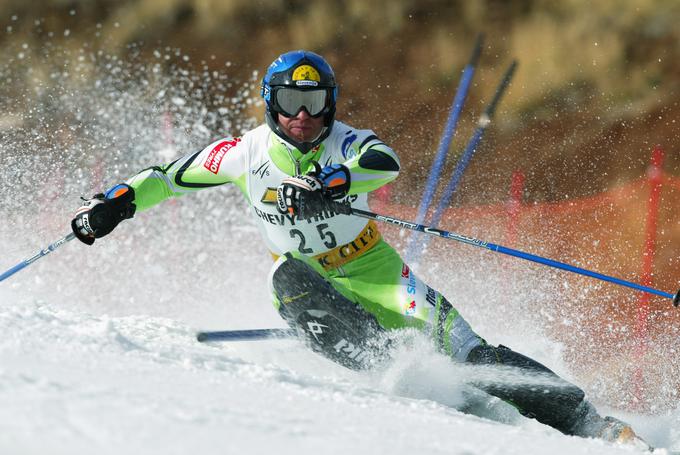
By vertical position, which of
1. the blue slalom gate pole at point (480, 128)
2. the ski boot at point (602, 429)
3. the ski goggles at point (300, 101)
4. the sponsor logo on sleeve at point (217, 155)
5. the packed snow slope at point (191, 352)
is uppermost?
the blue slalom gate pole at point (480, 128)

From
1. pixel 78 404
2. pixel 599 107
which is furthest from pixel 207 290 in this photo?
pixel 599 107

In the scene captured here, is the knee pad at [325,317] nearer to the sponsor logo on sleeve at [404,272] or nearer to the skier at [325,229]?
the skier at [325,229]

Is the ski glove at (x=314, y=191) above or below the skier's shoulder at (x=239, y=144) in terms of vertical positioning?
below

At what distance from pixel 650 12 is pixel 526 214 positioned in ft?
24.9

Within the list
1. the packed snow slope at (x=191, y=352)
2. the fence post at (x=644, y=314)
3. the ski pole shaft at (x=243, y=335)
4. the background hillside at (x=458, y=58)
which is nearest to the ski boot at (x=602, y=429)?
the packed snow slope at (x=191, y=352)

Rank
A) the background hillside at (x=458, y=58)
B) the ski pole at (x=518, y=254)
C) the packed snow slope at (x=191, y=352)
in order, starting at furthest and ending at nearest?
the background hillside at (x=458, y=58) < the ski pole at (x=518, y=254) < the packed snow slope at (x=191, y=352)

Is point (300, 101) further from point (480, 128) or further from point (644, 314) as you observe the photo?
point (644, 314)

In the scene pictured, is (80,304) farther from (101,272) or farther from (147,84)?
(147,84)

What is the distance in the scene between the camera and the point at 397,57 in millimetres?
15195

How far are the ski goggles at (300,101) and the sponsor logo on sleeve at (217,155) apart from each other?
1.13 ft

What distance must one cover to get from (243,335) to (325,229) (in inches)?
23.9

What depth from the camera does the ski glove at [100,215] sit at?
Result: 3678 mm

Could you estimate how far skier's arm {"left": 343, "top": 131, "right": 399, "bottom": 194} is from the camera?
11.4 feet

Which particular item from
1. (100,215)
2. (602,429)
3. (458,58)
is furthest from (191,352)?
(458,58)
